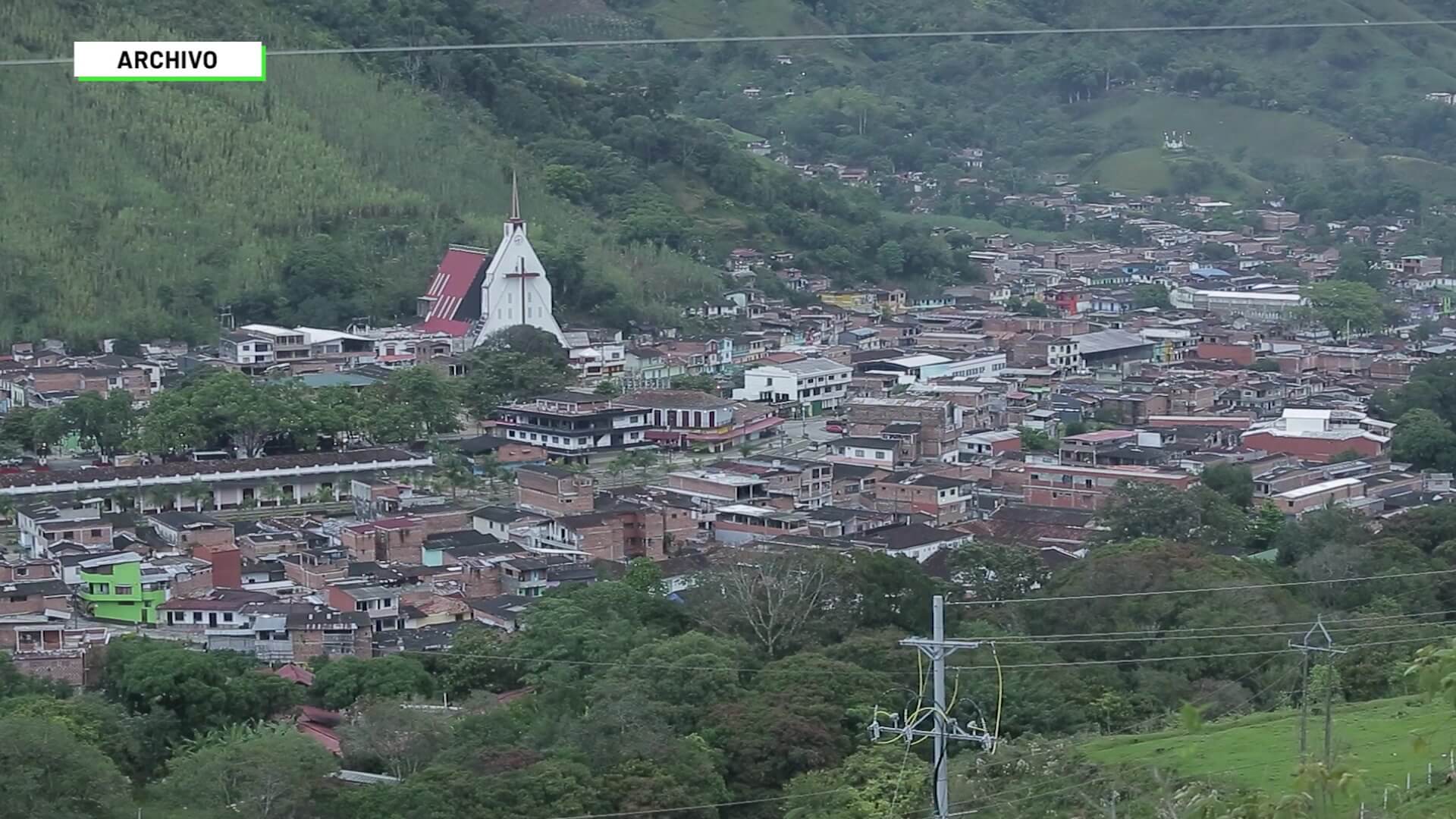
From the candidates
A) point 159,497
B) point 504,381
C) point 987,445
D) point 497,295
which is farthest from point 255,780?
point 497,295

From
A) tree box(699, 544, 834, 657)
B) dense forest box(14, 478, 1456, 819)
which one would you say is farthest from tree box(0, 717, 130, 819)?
tree box(699, 544, 834, 657)

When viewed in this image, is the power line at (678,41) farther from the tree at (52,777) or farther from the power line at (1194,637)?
the power line at (1194,637)

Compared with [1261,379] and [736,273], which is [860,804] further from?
[736,273]

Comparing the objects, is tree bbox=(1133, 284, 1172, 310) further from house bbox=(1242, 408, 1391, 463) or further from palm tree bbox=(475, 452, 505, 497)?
palm tree bbox=(475, 452, 505, 497)

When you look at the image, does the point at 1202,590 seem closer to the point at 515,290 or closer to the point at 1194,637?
the point at 1194,637

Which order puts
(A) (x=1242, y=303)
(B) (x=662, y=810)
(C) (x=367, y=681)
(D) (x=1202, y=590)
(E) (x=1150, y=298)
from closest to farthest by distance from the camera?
(B) (x=662, y=810) → (C) (x=367, y=681) → (D) (x=1202, y=590) → (A) (x=1242, y=303) → (E) (x=1150, y=298)
